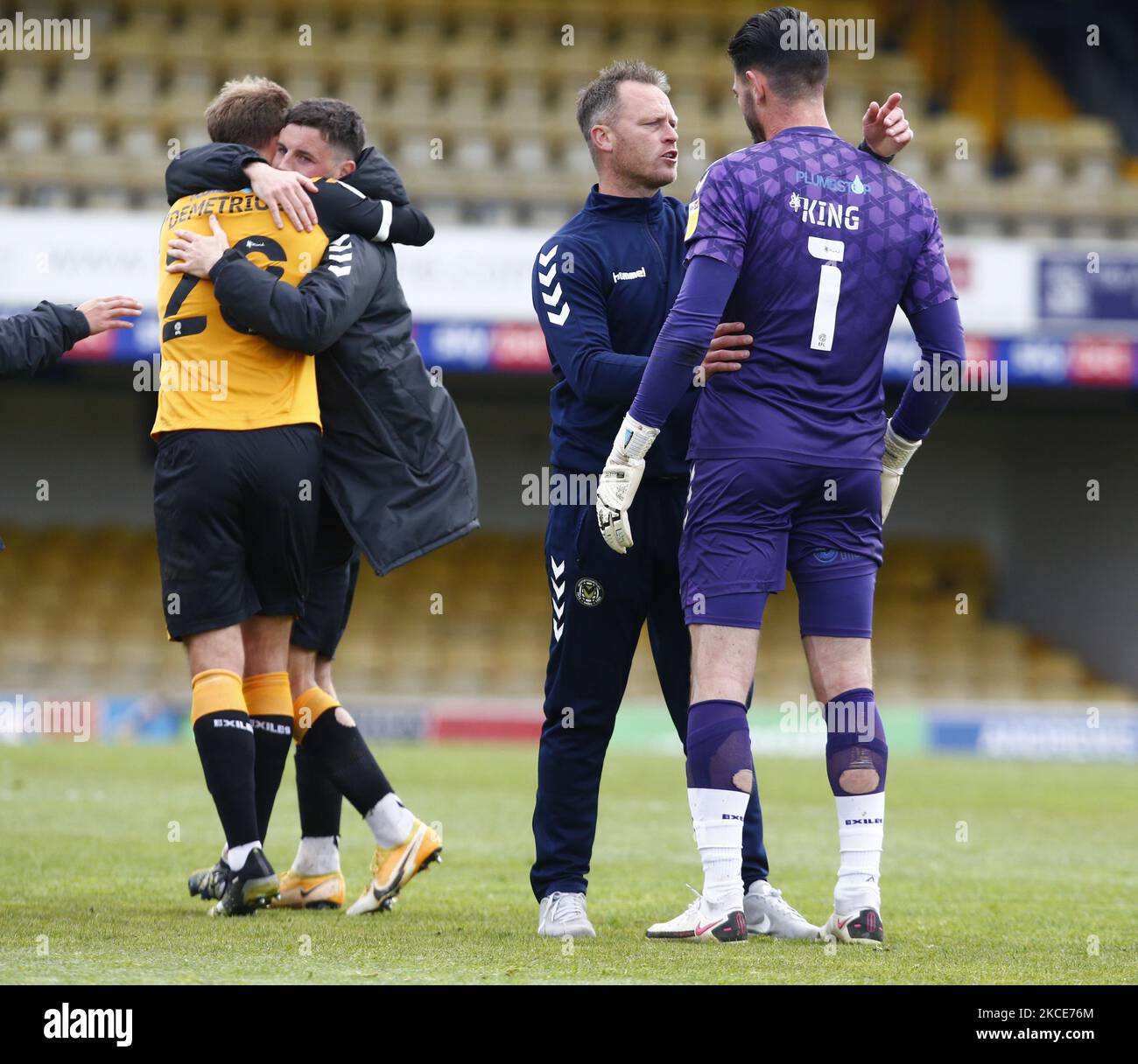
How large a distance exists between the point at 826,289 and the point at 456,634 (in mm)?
13331

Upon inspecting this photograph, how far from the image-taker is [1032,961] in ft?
12.8

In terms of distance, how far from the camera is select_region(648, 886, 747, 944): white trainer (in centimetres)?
406

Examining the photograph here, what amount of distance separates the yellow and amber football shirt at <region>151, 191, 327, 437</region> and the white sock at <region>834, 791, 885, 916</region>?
181 centimetres

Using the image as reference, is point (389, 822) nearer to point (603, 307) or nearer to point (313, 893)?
point (313, 893)

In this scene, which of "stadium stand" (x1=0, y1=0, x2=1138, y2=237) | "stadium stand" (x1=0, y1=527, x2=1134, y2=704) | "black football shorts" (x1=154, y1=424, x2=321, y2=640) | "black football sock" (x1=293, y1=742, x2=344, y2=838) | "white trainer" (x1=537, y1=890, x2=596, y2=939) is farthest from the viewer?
"stadium stand" (x1=0, y1=527, x2=1134, y2=704)

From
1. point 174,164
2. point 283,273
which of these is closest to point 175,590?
point 283,273

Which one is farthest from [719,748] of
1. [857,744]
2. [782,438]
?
[782,438]

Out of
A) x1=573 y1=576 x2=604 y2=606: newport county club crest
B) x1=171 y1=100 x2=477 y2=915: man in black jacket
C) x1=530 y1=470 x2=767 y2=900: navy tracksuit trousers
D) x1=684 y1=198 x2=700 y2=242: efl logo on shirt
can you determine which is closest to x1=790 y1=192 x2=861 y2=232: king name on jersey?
x1=684 y1=198 x2=700 y2=242: efl logo on shirt

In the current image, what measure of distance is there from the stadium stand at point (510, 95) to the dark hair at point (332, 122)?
10.9 metres

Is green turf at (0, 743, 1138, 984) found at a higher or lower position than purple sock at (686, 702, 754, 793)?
lower

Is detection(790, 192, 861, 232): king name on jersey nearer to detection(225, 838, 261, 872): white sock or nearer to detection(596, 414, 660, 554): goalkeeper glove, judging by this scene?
detection(596, 414, 660, 554): goalkeeper glove

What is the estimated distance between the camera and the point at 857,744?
415 centimetres
